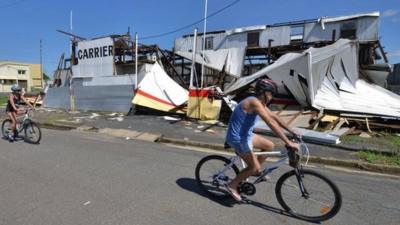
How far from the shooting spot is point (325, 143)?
8.33 meters

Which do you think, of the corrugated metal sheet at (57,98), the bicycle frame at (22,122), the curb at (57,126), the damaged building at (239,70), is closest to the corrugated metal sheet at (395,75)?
the damaged building at (239,70)

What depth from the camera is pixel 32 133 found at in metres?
8.56

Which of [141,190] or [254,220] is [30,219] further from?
[254,220]

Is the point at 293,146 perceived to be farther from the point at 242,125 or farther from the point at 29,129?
the point at 29,129

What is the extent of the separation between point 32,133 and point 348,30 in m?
21.6

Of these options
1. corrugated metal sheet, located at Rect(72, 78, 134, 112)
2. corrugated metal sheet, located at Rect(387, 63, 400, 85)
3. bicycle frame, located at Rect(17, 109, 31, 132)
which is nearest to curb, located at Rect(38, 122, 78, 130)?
bicycle frame, located at Rect(17, 109, 31, 132)

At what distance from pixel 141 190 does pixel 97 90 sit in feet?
47.9

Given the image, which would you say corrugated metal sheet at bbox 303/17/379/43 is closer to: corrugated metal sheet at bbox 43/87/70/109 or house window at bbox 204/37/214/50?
house window at bbox 204/37/214/50

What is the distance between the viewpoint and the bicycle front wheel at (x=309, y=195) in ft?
12.4

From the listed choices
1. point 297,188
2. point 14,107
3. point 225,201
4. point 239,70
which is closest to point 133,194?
point 225,201

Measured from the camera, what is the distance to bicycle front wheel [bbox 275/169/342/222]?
12.4 ft

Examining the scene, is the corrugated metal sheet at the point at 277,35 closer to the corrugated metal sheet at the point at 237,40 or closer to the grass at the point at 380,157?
the corrugated metal sheet at the point at 237,40

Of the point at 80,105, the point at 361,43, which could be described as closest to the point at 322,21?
the point at 361,43

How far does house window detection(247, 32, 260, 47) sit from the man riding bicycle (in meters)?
22.1
